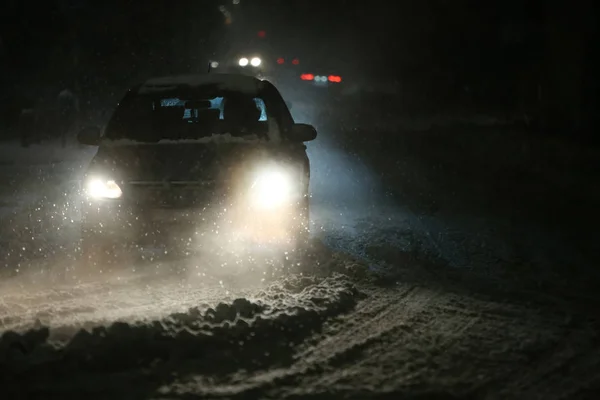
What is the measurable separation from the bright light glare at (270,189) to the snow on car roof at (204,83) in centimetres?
134

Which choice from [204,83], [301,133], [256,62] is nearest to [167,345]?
[301,133]

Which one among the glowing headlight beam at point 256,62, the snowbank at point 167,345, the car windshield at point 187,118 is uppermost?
the glowing headlight beam at point 256,62

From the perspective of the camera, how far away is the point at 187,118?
816 cm

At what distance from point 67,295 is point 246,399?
2.69m

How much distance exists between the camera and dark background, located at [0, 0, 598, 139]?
1908 cm

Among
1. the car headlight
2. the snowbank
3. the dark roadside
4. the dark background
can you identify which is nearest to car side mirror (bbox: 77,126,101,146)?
the car headlight

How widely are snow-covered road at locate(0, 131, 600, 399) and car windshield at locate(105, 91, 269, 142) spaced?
130 cm

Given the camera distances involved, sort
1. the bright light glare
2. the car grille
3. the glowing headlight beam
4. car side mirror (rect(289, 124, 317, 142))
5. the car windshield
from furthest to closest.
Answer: the glowing headlight beam, car side mirror (rect(289, 124, 317, 142)), the car windshield, the bright light glare, the car grille

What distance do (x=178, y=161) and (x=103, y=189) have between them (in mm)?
693

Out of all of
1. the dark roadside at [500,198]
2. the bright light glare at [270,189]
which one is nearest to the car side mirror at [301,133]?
the bright light glare at [270,189]

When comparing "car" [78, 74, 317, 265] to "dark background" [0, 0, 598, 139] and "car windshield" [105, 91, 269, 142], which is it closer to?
"car windshield" [105, 91, 269, 142]

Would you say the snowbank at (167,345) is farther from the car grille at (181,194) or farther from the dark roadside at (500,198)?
the dark roadside at (500,198)

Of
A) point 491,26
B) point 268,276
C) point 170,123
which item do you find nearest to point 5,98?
point 491,26

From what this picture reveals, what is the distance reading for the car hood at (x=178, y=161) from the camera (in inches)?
268
